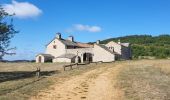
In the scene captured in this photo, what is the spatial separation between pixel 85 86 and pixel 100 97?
6513mm

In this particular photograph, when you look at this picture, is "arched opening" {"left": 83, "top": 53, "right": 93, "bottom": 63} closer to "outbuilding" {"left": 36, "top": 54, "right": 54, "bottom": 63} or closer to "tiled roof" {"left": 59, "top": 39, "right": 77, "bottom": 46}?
"tiled roof" {"left": 59, "top": 39, "right": 77, "bottom": 46}

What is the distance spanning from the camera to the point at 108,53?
326 ft

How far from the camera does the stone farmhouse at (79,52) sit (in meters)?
99.2

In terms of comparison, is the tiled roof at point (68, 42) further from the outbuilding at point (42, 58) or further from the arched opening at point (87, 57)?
the arched opening at point (87, 57)

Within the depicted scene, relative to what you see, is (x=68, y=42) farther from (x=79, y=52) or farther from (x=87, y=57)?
(x=87, y=57)

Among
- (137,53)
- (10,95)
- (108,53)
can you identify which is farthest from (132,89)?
(137,53)

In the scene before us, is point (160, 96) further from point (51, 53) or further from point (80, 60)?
point (51, 53)

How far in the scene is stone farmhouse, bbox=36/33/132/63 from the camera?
326ft

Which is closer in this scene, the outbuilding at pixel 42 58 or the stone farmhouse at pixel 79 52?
the stone farmhouse at pixel 79 52

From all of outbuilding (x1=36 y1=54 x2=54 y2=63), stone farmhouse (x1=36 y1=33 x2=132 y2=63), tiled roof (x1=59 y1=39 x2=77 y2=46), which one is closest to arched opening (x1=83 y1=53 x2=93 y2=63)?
stone farmhouse (x1=36 y1=33 x2=132 y2=63)

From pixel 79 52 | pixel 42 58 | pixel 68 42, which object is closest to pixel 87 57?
pixel 79 52

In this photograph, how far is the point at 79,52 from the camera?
10194 centimetres

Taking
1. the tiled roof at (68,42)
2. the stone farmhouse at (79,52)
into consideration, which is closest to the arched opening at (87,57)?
the stone farmhouse at (79,52)

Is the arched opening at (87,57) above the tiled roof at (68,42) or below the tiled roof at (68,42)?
below
